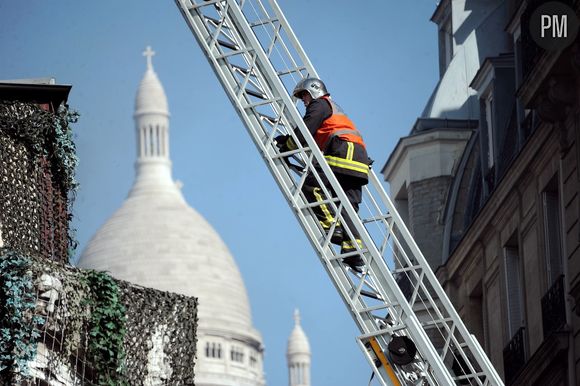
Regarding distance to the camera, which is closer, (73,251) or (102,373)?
(102,373)

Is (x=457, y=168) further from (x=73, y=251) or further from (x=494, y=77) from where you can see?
(x=73, y=251)

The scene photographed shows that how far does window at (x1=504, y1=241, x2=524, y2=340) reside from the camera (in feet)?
137

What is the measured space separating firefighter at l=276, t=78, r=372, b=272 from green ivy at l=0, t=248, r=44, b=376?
10.8ft

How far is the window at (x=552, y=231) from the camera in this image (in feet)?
130

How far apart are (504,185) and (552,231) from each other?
2610mm

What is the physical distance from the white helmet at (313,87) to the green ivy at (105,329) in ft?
9.85

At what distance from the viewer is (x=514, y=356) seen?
1610 inches

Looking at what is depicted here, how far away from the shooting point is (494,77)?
4491cm

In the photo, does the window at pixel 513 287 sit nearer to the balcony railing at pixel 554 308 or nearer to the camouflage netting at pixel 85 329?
the balcony railing at pixel 554 308

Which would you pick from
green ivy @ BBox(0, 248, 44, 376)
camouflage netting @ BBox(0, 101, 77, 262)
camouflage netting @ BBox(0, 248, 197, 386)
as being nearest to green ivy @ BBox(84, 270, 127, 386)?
camouflage netting @ BBox(0, 248, 197, 386)

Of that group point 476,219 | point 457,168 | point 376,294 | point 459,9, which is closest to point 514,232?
point 476,219

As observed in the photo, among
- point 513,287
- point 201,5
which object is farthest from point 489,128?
point 201,5

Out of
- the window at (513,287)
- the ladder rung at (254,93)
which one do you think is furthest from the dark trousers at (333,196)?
the window at (513,287)

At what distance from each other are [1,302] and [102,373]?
1666mm
